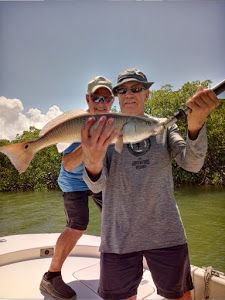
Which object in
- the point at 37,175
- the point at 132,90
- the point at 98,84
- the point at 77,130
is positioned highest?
the point at 98,84

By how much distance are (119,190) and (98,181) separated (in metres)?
0.15

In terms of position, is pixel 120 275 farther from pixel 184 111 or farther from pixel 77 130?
pixel 184 111

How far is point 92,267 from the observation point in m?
3.51

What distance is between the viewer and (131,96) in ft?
7.11

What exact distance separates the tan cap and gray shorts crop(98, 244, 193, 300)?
1512 mm

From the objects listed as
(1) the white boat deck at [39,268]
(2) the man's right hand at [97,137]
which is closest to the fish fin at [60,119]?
(2) the man's right hand at [97,137]

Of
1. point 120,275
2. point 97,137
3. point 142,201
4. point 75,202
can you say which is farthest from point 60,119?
point 75,202

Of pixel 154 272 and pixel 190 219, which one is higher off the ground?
pixel 154 272

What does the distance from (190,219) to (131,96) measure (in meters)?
16.0

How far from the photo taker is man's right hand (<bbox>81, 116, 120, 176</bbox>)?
1.83 metres

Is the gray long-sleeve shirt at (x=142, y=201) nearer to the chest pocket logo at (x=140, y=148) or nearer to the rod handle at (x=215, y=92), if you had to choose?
the chest pocket logo at (x=140, y=148)


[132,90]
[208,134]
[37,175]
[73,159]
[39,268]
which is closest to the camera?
[132,90]

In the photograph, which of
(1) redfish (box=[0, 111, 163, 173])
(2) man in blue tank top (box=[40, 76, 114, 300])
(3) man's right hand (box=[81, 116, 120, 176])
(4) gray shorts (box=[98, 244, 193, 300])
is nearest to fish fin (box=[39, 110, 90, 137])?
(1) redfish (box=[0, 111, 163, 173])

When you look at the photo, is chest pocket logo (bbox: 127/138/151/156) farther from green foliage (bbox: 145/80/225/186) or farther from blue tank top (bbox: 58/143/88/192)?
green foliage (bbox: 145/80/225/186)
